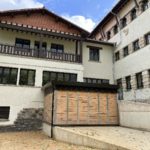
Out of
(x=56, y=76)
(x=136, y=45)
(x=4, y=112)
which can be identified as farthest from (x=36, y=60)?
(x=136, y=45)

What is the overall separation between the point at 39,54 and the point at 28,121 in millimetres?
6198

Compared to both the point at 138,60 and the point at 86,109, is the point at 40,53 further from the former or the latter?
the point at 138,60

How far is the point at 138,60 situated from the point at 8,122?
41.7 ft

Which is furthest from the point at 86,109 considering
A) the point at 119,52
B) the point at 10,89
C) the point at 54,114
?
the point at 119,52

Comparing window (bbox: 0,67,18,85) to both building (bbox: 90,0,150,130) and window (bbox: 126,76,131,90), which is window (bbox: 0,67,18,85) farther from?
window (bbox: 126,76,131,90)

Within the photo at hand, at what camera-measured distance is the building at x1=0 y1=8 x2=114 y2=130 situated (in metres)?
18.1

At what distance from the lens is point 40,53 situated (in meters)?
19.9

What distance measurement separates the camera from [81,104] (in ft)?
51.1

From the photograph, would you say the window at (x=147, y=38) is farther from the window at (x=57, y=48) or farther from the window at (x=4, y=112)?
the window at (x=4, y=112)

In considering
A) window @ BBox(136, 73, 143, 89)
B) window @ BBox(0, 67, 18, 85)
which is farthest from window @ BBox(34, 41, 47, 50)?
window @ BBox(136, 73, 143, 89)

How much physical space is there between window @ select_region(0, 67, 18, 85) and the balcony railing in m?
1.52

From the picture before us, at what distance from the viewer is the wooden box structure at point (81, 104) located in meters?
14.9

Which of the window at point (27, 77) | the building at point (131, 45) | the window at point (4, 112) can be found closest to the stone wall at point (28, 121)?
the window at point (4, 112)

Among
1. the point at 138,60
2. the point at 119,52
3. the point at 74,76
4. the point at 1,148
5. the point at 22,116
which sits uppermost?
the point at 119,52
